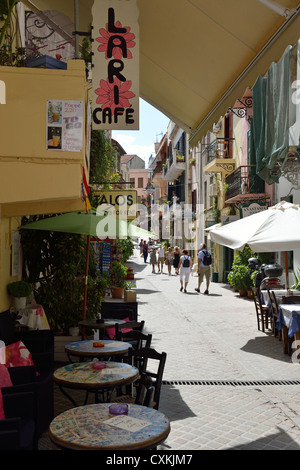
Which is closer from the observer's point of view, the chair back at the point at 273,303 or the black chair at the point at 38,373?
the black chair at the point at 38,373

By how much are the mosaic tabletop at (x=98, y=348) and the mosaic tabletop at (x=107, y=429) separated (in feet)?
6.16

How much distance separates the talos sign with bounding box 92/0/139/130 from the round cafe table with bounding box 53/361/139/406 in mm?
3054

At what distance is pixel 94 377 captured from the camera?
4.86 meters

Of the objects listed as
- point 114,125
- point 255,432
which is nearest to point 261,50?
point 114,125

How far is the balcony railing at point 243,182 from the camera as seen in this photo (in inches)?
747

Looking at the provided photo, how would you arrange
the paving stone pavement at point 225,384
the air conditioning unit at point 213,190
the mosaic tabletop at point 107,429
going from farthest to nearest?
the air conditioning unit at point 213,190 < the paving stone pavement at point 225,384 < the mosaic tabletop at point 107,429

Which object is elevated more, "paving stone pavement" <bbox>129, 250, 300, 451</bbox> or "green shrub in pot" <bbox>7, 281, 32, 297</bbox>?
"green shrub in pot" <bbox>7, 281, 32, 297</bbox>

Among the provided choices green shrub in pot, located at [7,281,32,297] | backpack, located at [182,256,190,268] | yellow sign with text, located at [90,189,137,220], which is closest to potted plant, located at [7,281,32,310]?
green shrub in pot, located at [7,281,32,297]

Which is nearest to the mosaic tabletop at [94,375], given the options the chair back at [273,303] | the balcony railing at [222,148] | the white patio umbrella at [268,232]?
the white patio umbrella at [268,232]

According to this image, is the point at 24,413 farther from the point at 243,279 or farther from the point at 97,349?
the point at 243,279

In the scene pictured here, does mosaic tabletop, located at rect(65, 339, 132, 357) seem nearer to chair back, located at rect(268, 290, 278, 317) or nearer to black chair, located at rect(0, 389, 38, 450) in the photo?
black chair, located at rect(0, 389, 38, 450)

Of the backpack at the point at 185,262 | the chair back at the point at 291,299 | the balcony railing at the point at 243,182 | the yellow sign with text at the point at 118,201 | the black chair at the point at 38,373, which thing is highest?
the balcony railing at the point at 243,182

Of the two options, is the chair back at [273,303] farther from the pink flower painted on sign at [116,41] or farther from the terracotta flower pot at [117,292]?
the terracotta flower pot at [117,292]

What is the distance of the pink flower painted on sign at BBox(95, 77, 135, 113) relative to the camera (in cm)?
648
